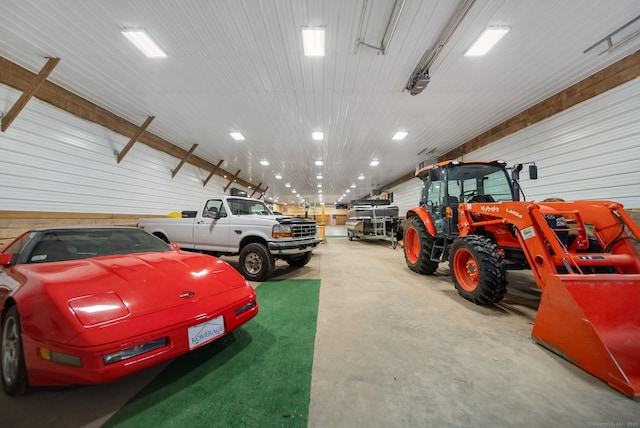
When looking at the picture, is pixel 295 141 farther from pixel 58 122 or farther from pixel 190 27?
pixel 58 122

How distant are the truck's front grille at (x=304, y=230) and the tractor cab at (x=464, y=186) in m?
2.79

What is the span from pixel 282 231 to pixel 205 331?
104 inches

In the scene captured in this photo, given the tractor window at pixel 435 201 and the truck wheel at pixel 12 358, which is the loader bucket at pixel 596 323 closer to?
the tractor window at pixel 435 201

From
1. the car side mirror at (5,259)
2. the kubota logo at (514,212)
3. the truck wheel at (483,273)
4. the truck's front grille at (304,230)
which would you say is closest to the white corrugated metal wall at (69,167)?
the car side mirror at (5,259)

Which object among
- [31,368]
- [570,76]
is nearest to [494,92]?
[570,76]

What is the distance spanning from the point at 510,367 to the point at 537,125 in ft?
22.2

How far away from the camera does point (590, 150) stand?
14.9 ft

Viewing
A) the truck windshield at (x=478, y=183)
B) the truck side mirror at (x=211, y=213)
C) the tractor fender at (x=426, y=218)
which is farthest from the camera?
the truck side mirror at (x=211, y=213)

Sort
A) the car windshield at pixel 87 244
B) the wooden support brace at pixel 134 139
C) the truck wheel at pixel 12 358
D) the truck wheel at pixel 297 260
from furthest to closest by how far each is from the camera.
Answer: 1. the wooden support brace at pixel 134 139
2. the truck wheel at pixel 297 260
3. the car windshield at pixel 87 244
4. the truck wheel at pixel 12 358

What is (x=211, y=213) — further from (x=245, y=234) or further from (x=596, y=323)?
(x=596, y=323)

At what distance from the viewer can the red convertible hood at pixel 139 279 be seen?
1.43 m

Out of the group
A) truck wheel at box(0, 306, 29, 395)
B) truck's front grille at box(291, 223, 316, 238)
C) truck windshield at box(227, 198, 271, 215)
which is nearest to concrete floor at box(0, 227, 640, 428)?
truck wheel at box(0, 306, 29, 395)

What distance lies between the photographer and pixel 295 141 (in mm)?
8266

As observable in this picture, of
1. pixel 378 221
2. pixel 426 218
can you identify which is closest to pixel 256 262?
pixel 426 218
